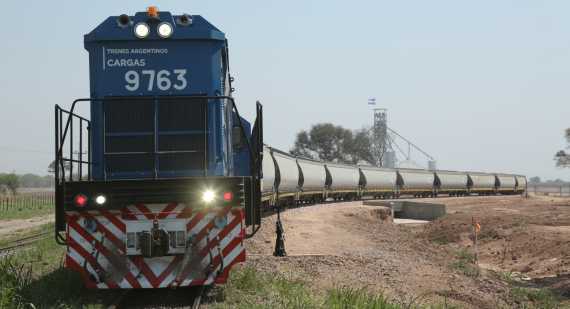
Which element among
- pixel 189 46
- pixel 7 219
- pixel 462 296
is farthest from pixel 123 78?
pixel 7 219

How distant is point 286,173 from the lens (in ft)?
94.8

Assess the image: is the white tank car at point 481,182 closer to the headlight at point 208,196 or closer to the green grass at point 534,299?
the green grass at point 534,299

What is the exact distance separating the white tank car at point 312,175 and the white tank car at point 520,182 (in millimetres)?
41548

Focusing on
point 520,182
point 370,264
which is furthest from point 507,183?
point 370,264

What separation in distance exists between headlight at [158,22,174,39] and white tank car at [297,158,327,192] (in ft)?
80.6

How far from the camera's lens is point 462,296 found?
11.4m

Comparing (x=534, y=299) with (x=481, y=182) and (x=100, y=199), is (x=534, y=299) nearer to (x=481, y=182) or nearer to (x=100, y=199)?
(x=100, y=199)

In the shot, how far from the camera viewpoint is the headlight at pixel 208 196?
8016mm

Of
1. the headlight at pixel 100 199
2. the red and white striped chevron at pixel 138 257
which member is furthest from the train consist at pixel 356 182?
the headlight at pixel 100 199

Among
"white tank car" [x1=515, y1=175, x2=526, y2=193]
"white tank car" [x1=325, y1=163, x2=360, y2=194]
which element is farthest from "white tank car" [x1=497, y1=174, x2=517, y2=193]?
"white tank car" [x1=325, y1=163, x2=360, y2=194]

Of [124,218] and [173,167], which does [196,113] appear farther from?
[124,218]

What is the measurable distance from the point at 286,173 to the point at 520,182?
53430 mm

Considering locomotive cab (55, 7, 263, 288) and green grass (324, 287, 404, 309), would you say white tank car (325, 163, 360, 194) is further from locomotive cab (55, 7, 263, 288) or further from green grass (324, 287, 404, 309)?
green grass (324, 287, 404, 309)

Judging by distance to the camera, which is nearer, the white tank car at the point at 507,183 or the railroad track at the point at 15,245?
the railroad track at the point at 15,245
